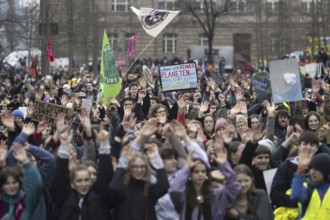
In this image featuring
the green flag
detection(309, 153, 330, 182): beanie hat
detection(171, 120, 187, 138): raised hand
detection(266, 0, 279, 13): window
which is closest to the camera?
detection(309, 153, 330, 182): beanie hat

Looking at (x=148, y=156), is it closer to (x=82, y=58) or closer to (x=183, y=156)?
(x=183, y=156)

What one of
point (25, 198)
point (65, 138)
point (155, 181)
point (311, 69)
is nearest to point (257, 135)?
point (155, 181)

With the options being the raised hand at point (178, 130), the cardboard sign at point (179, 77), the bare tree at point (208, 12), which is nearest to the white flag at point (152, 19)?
the cardboard sign at point (179, 77)

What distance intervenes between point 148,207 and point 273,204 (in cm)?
139

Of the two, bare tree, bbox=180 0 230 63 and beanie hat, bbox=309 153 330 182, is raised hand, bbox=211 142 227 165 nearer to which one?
beanie hat, bbox=309 153 330 182

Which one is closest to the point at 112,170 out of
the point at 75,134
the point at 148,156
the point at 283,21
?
the point at 148,156

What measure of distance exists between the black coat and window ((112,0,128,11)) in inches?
2429

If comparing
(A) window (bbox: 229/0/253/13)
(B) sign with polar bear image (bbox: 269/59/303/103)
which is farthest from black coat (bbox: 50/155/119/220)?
(A) window (bbox: 229/0/253/13)

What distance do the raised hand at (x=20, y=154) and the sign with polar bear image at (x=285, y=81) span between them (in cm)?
553

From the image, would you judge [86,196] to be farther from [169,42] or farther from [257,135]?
[169,42]

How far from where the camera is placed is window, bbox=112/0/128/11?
228 ft

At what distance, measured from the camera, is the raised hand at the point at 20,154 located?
823cm

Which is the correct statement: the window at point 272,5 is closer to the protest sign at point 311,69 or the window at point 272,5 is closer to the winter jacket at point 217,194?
the protest sign at point 311,69

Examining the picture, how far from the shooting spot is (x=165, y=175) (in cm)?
814
